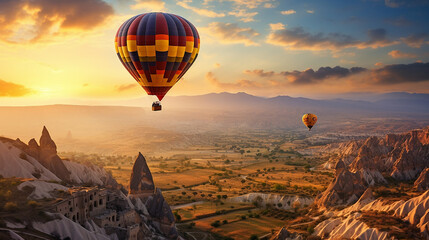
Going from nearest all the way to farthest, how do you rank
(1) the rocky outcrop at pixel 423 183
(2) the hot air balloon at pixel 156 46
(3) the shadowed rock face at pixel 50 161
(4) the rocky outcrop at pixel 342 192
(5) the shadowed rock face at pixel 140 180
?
(2) the hot air balloon at pixel 156 46, (5) the shadowed rock face at pixel 140 180, (3) the shadowed rock face at pixel 50 161, (4) the rocky outcrop at pixel 342 192, (1) the rocky outcrop at pixel 423 183

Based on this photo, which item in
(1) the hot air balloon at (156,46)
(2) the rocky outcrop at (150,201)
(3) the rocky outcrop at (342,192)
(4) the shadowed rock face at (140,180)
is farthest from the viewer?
(3) the rocky outcrop at (342,192)

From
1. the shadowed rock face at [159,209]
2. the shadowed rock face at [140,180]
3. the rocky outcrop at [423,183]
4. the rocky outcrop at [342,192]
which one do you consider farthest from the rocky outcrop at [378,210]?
the rocky outcrop at [423,183]

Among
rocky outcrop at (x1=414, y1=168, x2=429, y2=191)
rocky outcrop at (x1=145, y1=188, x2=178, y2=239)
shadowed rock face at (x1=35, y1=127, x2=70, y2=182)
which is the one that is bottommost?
rocky outcrop at (x1=414, y1=168, x2=429, y2=191)

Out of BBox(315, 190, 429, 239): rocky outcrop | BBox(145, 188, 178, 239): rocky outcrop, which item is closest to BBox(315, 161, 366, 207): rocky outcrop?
BBox(315, 190, 429, 239): rocky outcrop

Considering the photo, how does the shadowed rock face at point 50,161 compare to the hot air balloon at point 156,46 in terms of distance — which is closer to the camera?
the hot air balloon at point 156,46

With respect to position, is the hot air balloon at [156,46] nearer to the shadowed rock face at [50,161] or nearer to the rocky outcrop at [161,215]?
the rocky outcrop at [161,215]

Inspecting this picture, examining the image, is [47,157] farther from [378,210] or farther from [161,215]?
[378,210]

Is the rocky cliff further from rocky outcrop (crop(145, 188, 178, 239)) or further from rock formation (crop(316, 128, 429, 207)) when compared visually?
rock formation (crop(316, 128, 429, 207))
